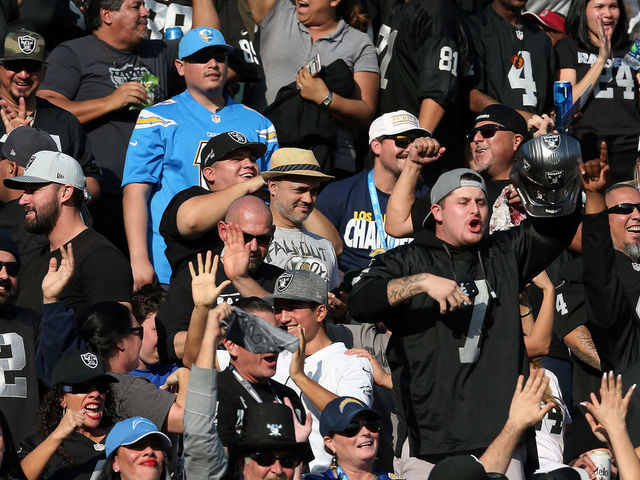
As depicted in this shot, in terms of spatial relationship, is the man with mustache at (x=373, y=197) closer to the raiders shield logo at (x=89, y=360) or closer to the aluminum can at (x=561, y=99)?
the aluminum can at (x=561, y=99)

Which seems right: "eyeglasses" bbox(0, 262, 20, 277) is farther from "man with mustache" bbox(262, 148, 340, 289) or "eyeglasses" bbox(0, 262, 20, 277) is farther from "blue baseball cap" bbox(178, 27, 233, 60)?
"blue baseball cap" bbox(178, 27, 233, 60)

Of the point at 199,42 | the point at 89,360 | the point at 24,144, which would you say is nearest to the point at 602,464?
the point at 89,360

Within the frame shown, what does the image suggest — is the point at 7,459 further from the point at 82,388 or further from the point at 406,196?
the point at 406,196

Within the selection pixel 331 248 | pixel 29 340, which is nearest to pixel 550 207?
pixel 331 248

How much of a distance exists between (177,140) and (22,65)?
1.24 meters

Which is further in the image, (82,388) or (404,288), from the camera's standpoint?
(404,288)

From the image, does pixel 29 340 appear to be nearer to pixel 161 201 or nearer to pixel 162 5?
pixel 161 201

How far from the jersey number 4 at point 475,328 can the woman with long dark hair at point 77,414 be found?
1917 mm

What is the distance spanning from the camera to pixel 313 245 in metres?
8.62

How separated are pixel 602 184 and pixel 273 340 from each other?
210 centimetres

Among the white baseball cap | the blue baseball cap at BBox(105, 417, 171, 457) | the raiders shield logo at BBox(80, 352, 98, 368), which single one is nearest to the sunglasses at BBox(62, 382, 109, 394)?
the raiders shield logo at BBox(80, 352, 98, 368)

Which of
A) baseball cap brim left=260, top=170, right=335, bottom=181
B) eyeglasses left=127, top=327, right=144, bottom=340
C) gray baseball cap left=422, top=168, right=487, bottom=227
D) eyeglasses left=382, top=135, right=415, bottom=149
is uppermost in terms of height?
gray baseball cap left=422, top=168, right=487, bottom=227

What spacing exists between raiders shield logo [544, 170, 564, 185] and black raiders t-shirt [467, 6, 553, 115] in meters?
4.69

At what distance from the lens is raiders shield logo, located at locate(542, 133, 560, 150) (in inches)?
265
